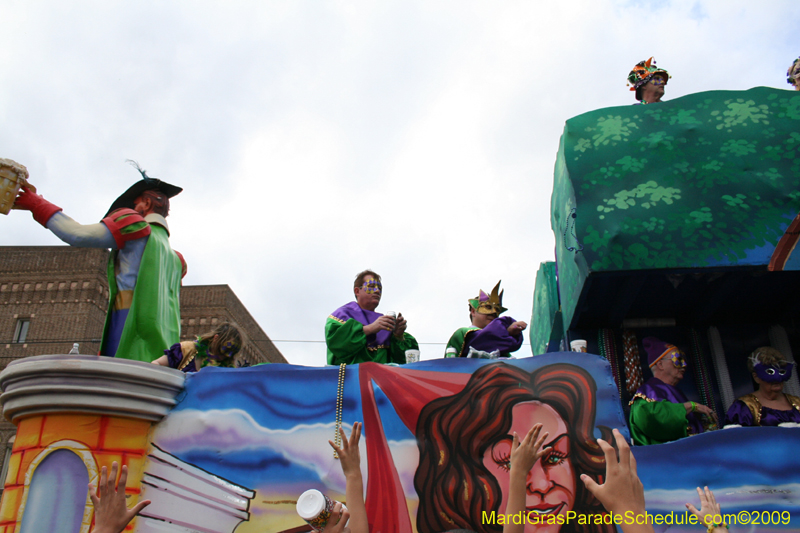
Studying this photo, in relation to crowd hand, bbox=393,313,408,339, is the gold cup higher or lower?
higher

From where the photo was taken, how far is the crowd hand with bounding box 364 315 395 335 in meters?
4.66

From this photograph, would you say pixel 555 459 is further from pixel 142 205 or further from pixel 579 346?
pixel 142 205

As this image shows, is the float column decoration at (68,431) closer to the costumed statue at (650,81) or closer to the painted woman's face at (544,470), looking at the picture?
the painted woman's face at (544,470)

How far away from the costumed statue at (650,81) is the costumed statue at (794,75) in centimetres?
111

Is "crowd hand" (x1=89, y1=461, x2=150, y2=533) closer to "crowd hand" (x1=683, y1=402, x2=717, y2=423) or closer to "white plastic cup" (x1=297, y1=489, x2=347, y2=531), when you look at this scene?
"white plastic cup" (x1=297, y1=489, x2=347, y2=531)

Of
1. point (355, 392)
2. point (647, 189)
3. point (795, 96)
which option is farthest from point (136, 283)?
point (795, 96)

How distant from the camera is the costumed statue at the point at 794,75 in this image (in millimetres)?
5821

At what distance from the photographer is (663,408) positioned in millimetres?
4117

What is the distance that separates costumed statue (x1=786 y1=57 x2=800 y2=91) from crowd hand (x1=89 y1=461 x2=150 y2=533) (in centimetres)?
642

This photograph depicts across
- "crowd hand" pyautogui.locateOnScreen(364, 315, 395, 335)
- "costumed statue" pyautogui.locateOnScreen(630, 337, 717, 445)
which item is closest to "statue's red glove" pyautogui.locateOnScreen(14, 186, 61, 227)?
"crowd hand" pyautogui.locateOnScreen(364, 315, 395, 335)

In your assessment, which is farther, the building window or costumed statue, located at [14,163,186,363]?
the building window

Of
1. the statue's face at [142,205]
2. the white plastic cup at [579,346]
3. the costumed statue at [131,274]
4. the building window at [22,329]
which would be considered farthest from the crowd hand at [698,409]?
the building window at [22,329]

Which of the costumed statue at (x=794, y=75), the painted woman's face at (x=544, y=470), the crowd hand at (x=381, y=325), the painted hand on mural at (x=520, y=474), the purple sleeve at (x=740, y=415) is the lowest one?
the painted hand on mural at (x=520, y=474)

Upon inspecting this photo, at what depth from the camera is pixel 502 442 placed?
3.65 meters
